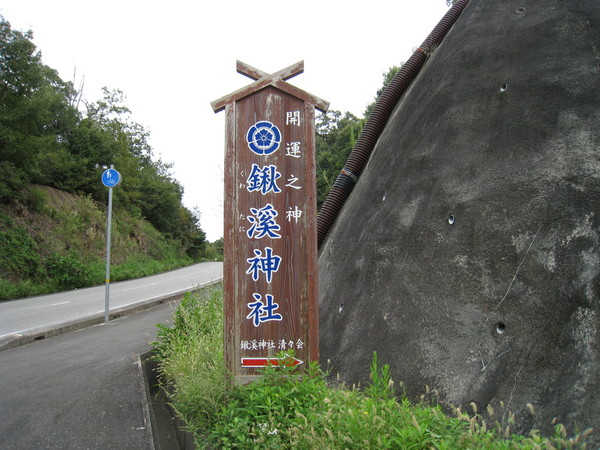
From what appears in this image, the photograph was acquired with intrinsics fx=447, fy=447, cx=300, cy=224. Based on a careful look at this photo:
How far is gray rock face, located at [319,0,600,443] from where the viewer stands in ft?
10.7

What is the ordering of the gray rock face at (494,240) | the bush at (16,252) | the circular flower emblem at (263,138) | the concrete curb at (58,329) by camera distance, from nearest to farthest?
the gray rock face at (494,240)
the circular flower emblem at (263,138)
the concrete curb at (58,329)
the bush at (16,252)

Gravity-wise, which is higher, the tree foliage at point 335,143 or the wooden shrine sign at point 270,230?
the tree foliage at point 335,143

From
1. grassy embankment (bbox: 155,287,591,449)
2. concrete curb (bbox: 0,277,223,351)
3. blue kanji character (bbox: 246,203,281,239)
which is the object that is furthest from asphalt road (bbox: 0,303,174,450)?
blue kanji character (bbox: 246,203,281,239)

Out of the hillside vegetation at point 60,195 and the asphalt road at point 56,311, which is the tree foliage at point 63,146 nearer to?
the hillside vegetation at point 60,195

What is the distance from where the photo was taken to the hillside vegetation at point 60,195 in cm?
Result: 1697

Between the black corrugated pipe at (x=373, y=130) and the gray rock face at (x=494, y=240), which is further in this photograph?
the black corrugated pipe at (x=373, y=130)

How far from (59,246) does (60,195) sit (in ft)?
16.8

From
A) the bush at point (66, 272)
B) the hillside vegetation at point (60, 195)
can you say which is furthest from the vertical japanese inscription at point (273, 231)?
the bush at point (66, 272)

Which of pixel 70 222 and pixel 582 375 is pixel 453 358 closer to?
pixel 582 375

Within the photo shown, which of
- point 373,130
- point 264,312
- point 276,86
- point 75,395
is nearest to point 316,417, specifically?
point 264,312

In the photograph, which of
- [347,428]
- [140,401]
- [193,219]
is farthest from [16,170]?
[193,219]

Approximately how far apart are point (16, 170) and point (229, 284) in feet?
60.9

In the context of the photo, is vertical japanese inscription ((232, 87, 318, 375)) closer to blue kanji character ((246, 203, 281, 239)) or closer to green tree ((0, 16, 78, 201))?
blue kanji character ((246, 203, 281, 239))

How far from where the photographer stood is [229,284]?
3.97 m
